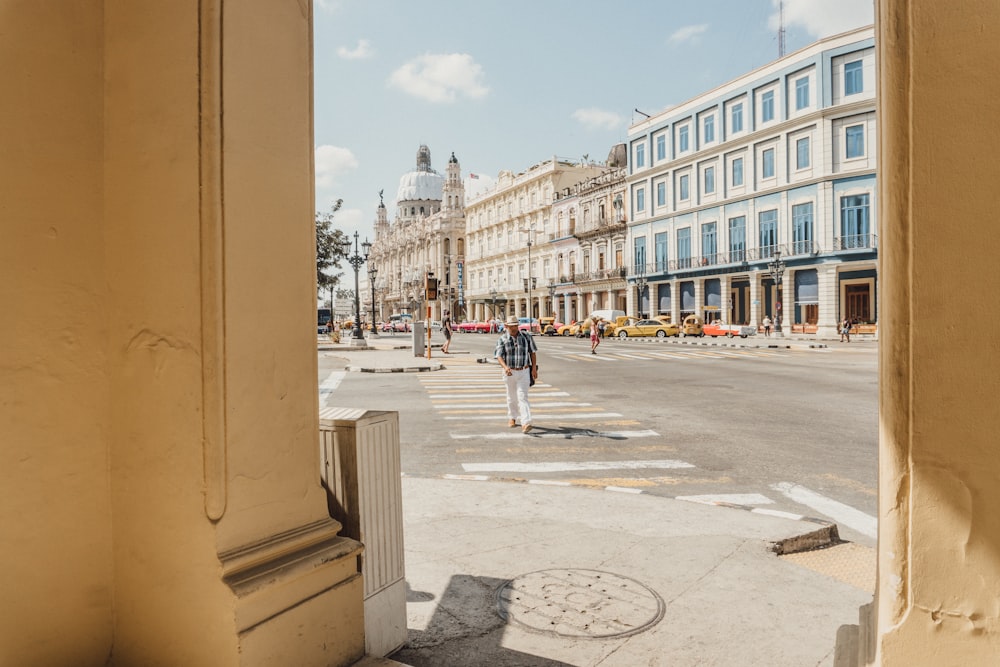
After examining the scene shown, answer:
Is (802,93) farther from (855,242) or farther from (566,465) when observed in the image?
(566,465)

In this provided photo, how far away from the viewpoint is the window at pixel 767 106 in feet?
143

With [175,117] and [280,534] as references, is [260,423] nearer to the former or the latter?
[280,534]

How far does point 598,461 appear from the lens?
753cm

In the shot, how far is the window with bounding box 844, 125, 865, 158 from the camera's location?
3853 centimetres

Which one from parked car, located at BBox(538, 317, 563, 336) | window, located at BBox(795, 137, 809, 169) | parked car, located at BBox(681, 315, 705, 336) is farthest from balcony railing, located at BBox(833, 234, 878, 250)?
parked car, located at BBox(538, 317, 563, 336)

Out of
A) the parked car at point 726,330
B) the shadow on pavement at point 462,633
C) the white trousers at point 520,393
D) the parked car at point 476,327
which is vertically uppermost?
the parked car at point 476,327

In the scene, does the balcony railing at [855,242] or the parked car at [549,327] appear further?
the parked car at [549,327]

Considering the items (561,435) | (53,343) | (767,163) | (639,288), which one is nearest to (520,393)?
(561,435)

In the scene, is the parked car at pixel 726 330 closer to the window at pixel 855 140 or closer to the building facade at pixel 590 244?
the window at pixel 855 140

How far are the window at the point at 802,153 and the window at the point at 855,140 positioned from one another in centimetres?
242

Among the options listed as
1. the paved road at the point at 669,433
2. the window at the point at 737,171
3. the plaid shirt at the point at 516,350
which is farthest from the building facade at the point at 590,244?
the plaid shirt at the point at 516,350

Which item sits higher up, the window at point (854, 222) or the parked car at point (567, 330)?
the window at point (854, 222)

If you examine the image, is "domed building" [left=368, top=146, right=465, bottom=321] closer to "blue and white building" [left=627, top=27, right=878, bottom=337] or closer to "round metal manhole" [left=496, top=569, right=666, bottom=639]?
"blue and white building" [left=627, top=27, right=878, bottom=337]

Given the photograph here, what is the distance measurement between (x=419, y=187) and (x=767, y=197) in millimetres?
94139
